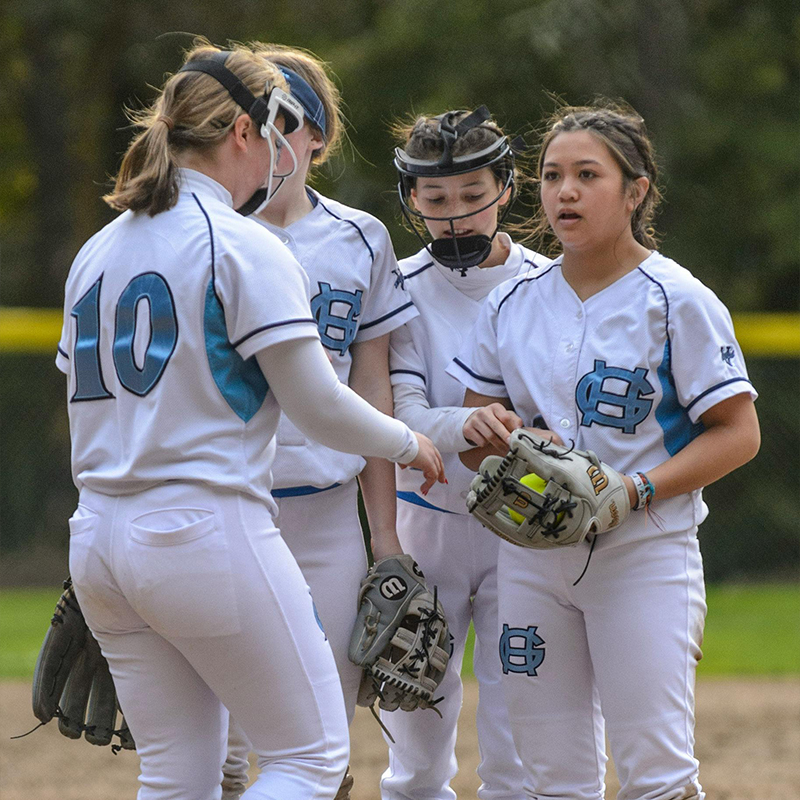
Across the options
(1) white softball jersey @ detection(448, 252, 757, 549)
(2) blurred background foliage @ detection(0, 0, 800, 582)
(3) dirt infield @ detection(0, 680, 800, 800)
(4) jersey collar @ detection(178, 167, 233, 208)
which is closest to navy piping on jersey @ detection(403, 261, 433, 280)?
(1) white softball jersey @ detection(448, 252, 757, 549)

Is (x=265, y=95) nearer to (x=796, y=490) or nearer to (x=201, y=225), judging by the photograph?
(x=201, y=225)

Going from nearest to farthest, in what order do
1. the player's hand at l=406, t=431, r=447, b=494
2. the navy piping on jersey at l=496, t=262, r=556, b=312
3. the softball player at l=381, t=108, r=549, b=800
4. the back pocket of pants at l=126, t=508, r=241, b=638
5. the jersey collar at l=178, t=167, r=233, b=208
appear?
1. the back pocket of pants at l=126, t=508, r=241, b=638
2. the jersey collar at l=178, t=167, r=233, b=208
3. the player's hand at l=406, t=431, r=447, b=494
4. the navy piping on jersey at l=496, t=262, r=556, b=312
5. the softball player at l=381, t=108, r=549, b=800

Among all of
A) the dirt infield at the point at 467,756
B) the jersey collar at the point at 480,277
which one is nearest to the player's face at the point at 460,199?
the jersey collar at the point at 480,277

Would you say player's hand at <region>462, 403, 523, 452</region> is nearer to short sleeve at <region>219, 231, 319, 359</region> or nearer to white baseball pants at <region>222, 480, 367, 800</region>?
white baseball pants at <region>222, 480, 367, 800</region>

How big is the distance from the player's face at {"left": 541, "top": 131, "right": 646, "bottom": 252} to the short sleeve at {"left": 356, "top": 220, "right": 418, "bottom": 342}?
47 cm

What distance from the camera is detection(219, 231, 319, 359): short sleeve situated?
7.37ft

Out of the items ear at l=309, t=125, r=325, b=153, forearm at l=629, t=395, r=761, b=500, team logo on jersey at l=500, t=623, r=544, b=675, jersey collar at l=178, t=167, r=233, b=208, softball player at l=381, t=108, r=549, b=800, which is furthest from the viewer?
softball player at l=381, t=108, r=549, b=800

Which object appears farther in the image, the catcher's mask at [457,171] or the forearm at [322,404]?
the catcher's mask at [457,171]

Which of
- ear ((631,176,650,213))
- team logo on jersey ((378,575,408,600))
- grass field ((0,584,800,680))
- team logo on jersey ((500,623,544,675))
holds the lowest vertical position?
grass field ((0,584,800,680))

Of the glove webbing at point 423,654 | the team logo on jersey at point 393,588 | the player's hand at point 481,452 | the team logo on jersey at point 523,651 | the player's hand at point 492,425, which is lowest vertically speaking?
the glove webbing at point 423,654

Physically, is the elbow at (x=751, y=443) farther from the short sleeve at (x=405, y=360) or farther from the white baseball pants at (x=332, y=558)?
the white baseball pants at (x=332, y=558)

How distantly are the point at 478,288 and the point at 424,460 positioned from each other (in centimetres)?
85

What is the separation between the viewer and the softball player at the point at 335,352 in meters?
2.95

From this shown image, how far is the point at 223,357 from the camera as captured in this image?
89.4 inches
